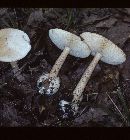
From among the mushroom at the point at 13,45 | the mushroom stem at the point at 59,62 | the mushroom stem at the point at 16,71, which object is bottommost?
the mushroom stem at the point at 16,71

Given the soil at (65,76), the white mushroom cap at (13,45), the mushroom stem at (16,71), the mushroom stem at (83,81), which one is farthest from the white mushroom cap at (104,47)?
the mushroom stem at (16,71)

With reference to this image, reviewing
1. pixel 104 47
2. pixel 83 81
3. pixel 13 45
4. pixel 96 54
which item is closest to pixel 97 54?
pixel 96 54

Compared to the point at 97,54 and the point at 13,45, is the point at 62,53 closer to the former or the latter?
the point at 97,54

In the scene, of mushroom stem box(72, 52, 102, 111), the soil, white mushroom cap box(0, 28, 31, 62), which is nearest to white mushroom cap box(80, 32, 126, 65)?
mushroom stem box(72, 52, 102, 111)

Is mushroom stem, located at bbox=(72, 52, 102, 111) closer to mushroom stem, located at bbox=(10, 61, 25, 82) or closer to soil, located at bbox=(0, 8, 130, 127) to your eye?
soil, located at bbox=(0, 8, 130, 127)

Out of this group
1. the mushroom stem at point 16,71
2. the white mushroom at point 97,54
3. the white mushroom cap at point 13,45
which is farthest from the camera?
the mushroom stem at point 16,71

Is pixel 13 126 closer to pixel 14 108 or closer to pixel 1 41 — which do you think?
pixel 14 108

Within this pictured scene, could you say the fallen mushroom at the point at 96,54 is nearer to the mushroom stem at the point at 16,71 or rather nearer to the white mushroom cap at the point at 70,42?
the white mushroom cap at the point at 70,42
